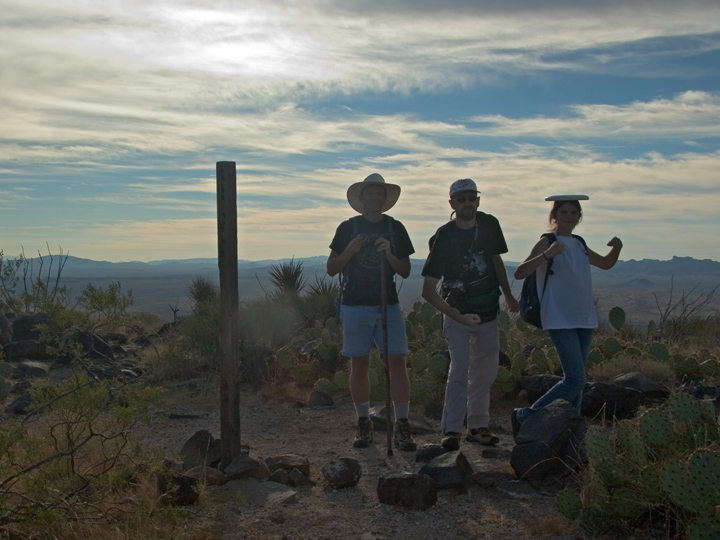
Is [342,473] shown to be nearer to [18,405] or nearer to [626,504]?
[626,504]

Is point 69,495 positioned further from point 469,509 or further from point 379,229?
point 379,229

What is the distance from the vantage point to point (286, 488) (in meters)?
5.05

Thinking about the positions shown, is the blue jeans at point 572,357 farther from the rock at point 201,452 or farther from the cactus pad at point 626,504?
the rock at point 201,452

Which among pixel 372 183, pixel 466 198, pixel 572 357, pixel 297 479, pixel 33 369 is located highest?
pixel 372 183

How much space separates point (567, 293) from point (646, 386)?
8.18 ft

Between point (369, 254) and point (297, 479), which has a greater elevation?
point (369, 254)

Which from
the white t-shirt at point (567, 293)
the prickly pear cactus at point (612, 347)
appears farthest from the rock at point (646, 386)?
the white t-shirt at point (567, 293)

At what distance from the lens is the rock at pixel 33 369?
34.0 feet

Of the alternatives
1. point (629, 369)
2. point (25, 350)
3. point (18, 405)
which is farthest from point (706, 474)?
point (25, 350)

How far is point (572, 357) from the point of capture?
5180 millimetres

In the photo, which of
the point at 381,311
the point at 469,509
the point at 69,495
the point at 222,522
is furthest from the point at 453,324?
the point at 69,495

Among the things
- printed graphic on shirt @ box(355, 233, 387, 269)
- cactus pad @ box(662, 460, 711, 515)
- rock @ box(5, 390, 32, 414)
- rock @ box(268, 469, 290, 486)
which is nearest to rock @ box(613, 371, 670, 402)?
printed graphic on shirt @ box(355, 233, 387, 269)

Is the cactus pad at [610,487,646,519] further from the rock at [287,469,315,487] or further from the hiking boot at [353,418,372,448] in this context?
the hiking boot at [353,418,372,448]

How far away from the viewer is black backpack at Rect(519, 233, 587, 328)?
528 centimetres
